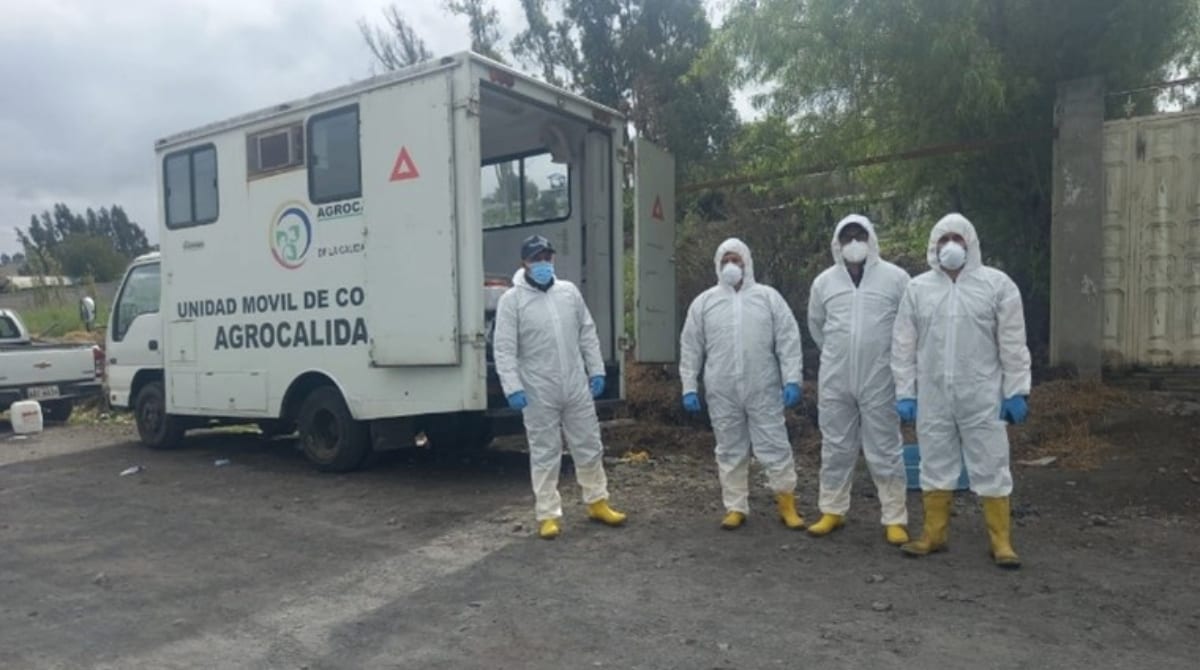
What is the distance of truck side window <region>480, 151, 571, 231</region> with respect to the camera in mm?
7992

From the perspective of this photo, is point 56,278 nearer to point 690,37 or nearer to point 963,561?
point 690,37

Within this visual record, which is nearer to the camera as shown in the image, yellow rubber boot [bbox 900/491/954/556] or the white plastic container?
yellow rubber boot [bbox 900/491/954/556]

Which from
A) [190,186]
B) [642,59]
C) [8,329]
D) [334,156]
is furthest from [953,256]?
[642,59]

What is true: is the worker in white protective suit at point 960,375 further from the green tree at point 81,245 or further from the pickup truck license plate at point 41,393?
the green tree at point 81,245

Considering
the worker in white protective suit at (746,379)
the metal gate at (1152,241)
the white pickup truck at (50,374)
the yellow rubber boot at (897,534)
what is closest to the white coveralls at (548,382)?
the worker in white protective suit at (746,379)

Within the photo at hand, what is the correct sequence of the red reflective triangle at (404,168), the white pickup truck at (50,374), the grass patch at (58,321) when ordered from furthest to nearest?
the grass patch at (58,321) < the white pickup truck at (50,374) < the red reflective triangle at (404,168)

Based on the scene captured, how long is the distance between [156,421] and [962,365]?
7.81 metres

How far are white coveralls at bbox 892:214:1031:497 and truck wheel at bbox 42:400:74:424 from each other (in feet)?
37.9

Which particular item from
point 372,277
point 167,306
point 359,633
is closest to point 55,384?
point 167,306

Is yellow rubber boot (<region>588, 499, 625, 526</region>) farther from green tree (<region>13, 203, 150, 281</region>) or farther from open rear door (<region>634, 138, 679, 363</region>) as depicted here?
green tree (<region>13, 203, 150, 281</region>)

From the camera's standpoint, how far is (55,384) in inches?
475

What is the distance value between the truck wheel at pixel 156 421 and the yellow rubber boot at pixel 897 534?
6.92 meters

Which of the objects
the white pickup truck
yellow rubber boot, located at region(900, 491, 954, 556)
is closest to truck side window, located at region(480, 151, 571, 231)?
yellow rubber boot, located at region(900, 491, 954, 556)

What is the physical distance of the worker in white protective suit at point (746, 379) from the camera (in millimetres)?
5371
